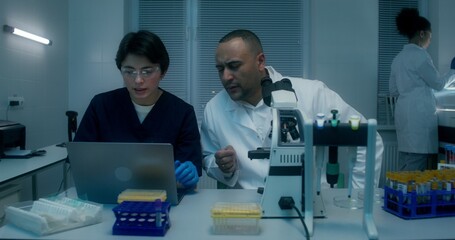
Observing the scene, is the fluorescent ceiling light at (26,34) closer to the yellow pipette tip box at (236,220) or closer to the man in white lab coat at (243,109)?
the man in white lab coat at (243,109)

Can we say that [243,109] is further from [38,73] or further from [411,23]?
[411,23]

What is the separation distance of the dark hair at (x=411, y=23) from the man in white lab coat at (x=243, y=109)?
168cm

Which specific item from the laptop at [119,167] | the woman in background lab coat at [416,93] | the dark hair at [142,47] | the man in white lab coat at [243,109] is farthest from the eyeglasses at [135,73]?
the woman in background lab coat at [416,93]

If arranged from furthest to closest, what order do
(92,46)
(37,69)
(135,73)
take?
(92,46), (37,69), (135,73)

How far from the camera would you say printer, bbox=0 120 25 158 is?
2.01 metres

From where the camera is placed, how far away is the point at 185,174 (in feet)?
4.09

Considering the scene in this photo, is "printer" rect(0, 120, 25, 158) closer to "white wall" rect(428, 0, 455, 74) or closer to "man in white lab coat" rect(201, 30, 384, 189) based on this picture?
"man in white lab coat" rect(201, 30, 384, 189)

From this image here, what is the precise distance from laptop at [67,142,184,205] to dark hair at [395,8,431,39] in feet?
9.04

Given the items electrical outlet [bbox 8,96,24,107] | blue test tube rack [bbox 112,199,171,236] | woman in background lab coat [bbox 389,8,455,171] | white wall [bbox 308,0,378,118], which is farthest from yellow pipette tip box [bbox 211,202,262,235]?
white wall [bbox 308,0,378,118]

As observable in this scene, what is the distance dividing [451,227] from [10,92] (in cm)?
253

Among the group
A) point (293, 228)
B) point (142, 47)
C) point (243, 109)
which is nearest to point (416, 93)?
point (243, 109)

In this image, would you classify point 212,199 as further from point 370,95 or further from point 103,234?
point 370,95

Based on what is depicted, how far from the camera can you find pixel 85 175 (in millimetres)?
1090

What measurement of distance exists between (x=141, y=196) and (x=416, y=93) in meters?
2.74
